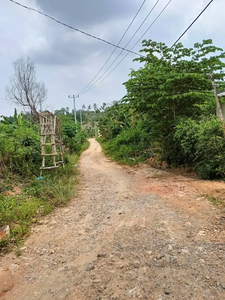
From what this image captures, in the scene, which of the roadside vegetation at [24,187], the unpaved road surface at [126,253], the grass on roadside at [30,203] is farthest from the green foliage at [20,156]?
the unpaved road surface at [126,253]

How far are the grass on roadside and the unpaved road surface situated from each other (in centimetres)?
21

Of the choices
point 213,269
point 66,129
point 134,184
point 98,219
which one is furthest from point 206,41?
point 66,129

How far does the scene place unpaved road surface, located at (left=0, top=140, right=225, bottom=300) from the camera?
85.9 inches

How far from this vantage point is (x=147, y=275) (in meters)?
2.34

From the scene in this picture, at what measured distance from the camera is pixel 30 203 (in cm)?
475

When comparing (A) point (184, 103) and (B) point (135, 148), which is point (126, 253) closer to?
(A) point (184, 103)

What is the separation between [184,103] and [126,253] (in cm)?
698

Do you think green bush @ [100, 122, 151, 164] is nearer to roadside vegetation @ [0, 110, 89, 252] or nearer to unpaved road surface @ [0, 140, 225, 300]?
roadside vegetation @ [0, 110, 89, 252]

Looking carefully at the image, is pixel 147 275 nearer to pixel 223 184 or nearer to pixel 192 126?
pixel 223 184

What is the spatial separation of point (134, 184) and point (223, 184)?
256 centimetres

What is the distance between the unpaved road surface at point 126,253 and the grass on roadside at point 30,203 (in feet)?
0.69

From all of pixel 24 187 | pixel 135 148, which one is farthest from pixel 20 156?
pixel 135 148

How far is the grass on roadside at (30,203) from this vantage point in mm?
3700

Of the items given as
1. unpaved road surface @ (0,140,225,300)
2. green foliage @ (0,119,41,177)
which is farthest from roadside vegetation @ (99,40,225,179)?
green foliage @ (0,119,41,177)
